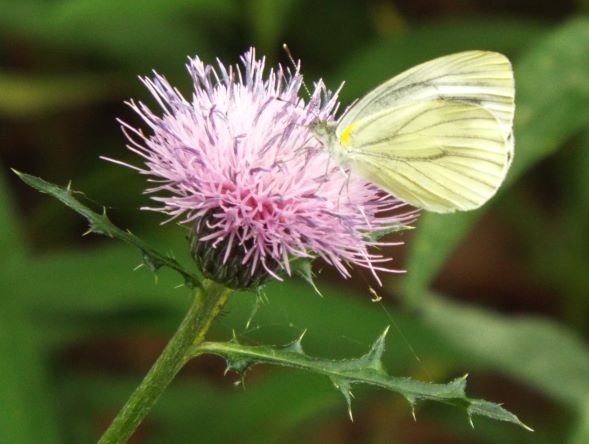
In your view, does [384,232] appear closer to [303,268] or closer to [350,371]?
[303,268]

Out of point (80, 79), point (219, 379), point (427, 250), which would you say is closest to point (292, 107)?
point (427, 250)

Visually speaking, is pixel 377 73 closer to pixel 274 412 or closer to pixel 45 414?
pixel 274 412

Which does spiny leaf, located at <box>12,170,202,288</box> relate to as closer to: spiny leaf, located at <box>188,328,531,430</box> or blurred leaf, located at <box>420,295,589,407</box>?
spiny leaf, located at <box>188,328,531,430</box>

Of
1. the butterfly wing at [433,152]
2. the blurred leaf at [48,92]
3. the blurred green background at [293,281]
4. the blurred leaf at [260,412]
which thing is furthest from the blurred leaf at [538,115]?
the blurred leaf at [48,92]

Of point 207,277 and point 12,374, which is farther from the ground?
point 207,277

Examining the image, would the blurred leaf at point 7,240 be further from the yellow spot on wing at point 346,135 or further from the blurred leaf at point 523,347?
the yellow spot on wing at point 346,135

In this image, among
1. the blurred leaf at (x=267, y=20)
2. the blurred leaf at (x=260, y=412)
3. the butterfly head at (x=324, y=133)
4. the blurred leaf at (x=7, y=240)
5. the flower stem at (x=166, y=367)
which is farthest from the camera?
the blurred leaf at (x=267, y=20)

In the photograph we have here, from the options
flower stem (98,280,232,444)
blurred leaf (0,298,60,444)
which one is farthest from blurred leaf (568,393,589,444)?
blurred leaf (0,298,60,444)
